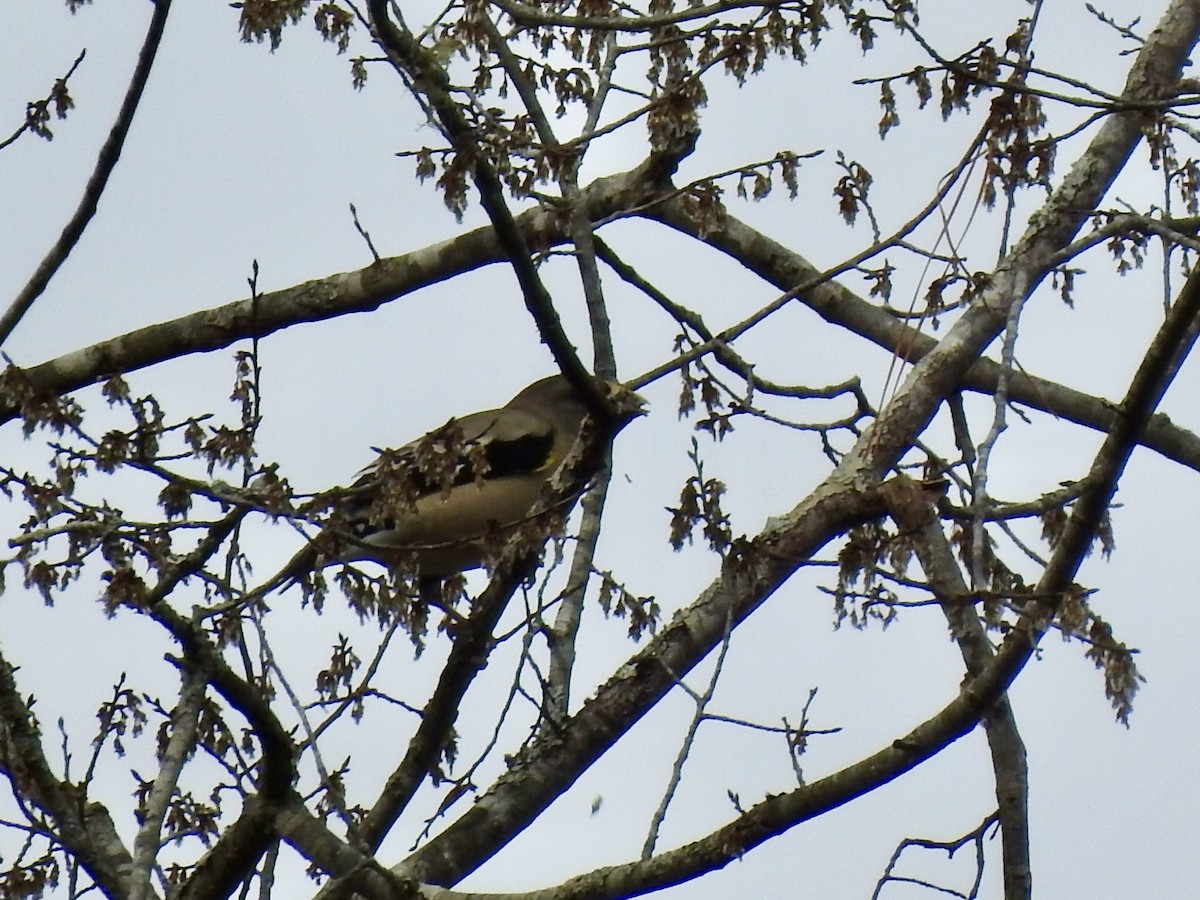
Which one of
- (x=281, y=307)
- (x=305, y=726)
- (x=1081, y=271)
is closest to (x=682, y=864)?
(x=305, y=726)

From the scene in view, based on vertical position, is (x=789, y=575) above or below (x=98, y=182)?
below

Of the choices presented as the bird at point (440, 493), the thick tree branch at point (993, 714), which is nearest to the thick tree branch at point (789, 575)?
the thick tree branch at point (993, 714)

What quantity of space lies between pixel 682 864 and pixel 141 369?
419 cm

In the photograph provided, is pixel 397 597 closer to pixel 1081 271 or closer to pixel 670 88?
pixel 670 88

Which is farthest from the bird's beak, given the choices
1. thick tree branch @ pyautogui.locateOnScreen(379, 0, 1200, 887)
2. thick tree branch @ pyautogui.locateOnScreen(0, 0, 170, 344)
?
thick tree branch @ pyautogui.locateOnScreen(0, 0, 170, 344)

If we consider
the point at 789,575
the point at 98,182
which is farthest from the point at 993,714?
the point at 98,182

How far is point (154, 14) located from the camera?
15.3ft

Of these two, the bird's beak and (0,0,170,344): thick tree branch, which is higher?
(0,0,170,344): thick tree branch

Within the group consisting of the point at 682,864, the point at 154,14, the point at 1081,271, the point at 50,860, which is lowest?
the point at 682,864

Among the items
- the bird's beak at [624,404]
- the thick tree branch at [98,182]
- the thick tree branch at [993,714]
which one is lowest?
the thick tree branch at [993,714]

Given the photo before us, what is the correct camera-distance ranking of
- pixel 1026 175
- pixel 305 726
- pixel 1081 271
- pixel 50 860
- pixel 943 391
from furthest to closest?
pixel 1081 271
pixel 943 391
pixel 1026 175
pixel 50 860
pixel 305 726

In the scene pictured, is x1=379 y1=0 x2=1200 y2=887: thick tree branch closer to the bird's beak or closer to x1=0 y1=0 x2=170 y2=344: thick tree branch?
the bird's beak

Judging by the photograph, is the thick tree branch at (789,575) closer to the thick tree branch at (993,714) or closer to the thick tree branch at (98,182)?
the thick tree branch at (993,714)

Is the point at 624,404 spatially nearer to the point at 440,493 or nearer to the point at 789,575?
the point at 440,493
